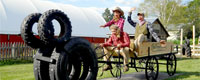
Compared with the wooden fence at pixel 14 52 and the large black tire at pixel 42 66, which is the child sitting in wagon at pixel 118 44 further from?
the wooden fence at pixel 14 52

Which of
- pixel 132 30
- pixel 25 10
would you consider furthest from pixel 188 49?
pixel 25 10

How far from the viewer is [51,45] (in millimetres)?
4309

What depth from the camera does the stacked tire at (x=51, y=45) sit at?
412 cm

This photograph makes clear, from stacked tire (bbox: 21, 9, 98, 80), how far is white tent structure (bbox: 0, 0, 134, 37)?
1258cm

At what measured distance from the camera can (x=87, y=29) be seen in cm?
2284

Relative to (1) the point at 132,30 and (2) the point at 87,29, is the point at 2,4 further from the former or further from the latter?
(1) the point at 132,30

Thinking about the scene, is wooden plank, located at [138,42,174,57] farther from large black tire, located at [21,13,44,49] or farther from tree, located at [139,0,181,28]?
tree, located at [139,0,181,28]

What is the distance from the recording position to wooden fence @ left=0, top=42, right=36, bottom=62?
13773 millimetres

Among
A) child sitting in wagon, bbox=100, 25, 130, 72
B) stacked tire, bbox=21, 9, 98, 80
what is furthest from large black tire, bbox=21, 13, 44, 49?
child sitting in wagon, bbox=100, 25, 130, 72

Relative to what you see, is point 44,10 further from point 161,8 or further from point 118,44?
point 161,8

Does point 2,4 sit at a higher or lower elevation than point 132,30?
higher

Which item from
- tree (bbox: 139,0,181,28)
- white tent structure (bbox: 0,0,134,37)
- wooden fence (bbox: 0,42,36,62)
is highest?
tree (bbox: 139,0,181,28)

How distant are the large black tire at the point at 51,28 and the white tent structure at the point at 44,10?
12683 mm

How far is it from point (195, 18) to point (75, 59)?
206ft
